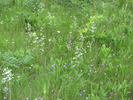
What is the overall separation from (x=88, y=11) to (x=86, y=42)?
159 centimetres

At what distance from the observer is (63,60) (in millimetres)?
2469

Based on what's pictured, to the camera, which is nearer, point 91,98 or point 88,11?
point 91,98

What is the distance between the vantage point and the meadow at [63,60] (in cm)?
189

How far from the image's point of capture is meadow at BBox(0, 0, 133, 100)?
6.21 feet

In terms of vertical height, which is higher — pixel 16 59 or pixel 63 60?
pixel 16 59

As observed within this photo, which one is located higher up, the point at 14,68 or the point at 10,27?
the point at 10,27

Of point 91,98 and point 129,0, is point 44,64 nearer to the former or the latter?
point 91,98

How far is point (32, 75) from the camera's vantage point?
2189 millimetres

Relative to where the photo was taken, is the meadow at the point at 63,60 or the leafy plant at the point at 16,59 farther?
the leafy plant at the point at 16,59

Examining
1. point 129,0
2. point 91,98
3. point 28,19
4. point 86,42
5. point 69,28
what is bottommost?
point 91,98

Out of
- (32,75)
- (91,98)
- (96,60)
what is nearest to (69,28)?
(96,60)

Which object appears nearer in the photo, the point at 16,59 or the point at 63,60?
the point at 16,59

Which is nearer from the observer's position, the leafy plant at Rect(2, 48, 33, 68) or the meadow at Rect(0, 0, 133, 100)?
the meadow at Rect(0, 0, 133, 100)

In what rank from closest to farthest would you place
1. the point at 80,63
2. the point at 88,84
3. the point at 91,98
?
1. the point at 91,98
2. the point at 88,84
3. the point at 80,63
